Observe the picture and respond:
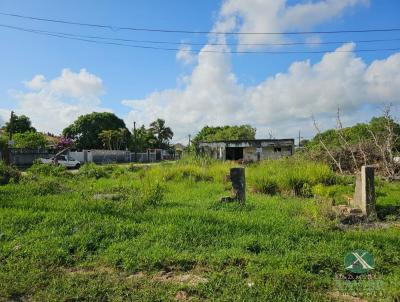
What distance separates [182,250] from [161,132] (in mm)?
78550

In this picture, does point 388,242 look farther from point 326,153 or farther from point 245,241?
point 326,153

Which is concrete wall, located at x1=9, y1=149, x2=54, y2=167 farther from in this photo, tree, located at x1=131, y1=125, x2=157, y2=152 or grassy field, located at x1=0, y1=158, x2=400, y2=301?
grassy field, located at x1=0, y1=158, x2=400, y2=301

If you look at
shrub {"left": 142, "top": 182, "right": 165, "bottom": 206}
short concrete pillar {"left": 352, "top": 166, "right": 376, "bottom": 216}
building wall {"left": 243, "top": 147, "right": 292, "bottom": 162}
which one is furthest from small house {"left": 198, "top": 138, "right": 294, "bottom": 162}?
short concrete pillar {"left": 352, "top": 166, "right": 376, "bottom": 216}

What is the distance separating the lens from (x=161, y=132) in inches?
3300

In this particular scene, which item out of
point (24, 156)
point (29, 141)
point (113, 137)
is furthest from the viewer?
point (113, 137)

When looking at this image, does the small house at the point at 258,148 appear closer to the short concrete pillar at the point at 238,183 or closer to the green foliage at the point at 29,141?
the green foliage at the point at 29,141

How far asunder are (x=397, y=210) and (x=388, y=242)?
11.0 ft

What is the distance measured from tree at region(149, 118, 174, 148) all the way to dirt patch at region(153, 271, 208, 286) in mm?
77209

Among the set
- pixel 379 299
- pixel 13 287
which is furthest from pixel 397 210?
pixel 13 287

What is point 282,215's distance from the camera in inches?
329

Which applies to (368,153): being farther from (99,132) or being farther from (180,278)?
(99,132)

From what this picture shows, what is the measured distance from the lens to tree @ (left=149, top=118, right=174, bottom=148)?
8306cm

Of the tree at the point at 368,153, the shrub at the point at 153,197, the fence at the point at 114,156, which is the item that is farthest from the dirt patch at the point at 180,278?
the fence at the point at 114,156

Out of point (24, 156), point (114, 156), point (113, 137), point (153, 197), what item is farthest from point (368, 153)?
point (113, 137)
